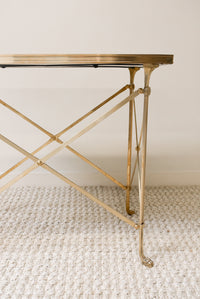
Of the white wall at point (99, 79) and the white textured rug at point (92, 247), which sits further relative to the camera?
the white wall at point (99, 79)

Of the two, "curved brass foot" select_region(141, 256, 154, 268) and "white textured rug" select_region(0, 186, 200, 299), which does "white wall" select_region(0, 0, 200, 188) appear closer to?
"white textured rug" select_region(0, 186, 200, 299)

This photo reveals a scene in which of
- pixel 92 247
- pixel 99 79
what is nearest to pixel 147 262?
pixel 92 247

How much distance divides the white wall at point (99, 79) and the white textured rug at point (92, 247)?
0.19m

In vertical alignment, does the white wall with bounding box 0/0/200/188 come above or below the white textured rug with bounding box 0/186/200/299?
above

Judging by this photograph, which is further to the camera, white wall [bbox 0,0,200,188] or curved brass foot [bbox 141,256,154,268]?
white wall [bbox 0,0,200,188]

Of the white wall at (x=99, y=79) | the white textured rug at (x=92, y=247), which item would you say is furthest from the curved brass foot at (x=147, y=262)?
the white wall at (x=99, y=79)

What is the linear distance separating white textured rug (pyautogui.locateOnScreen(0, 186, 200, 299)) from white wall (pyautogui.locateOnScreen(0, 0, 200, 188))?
19 cm

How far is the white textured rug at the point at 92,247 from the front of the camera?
0.82 meters

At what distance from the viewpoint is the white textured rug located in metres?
0.82

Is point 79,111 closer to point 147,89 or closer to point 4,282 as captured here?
point 147,89

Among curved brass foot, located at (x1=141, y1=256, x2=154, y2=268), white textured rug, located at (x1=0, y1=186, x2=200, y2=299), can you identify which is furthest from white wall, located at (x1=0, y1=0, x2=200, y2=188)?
curved brass foot, located at (x1=141, y1=256, x2=154, y2=268)

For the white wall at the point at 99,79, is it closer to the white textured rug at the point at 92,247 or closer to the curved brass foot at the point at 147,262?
the white textured rug at the point at 92,247

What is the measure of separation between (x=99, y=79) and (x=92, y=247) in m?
0.72

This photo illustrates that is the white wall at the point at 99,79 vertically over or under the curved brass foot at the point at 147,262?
over
